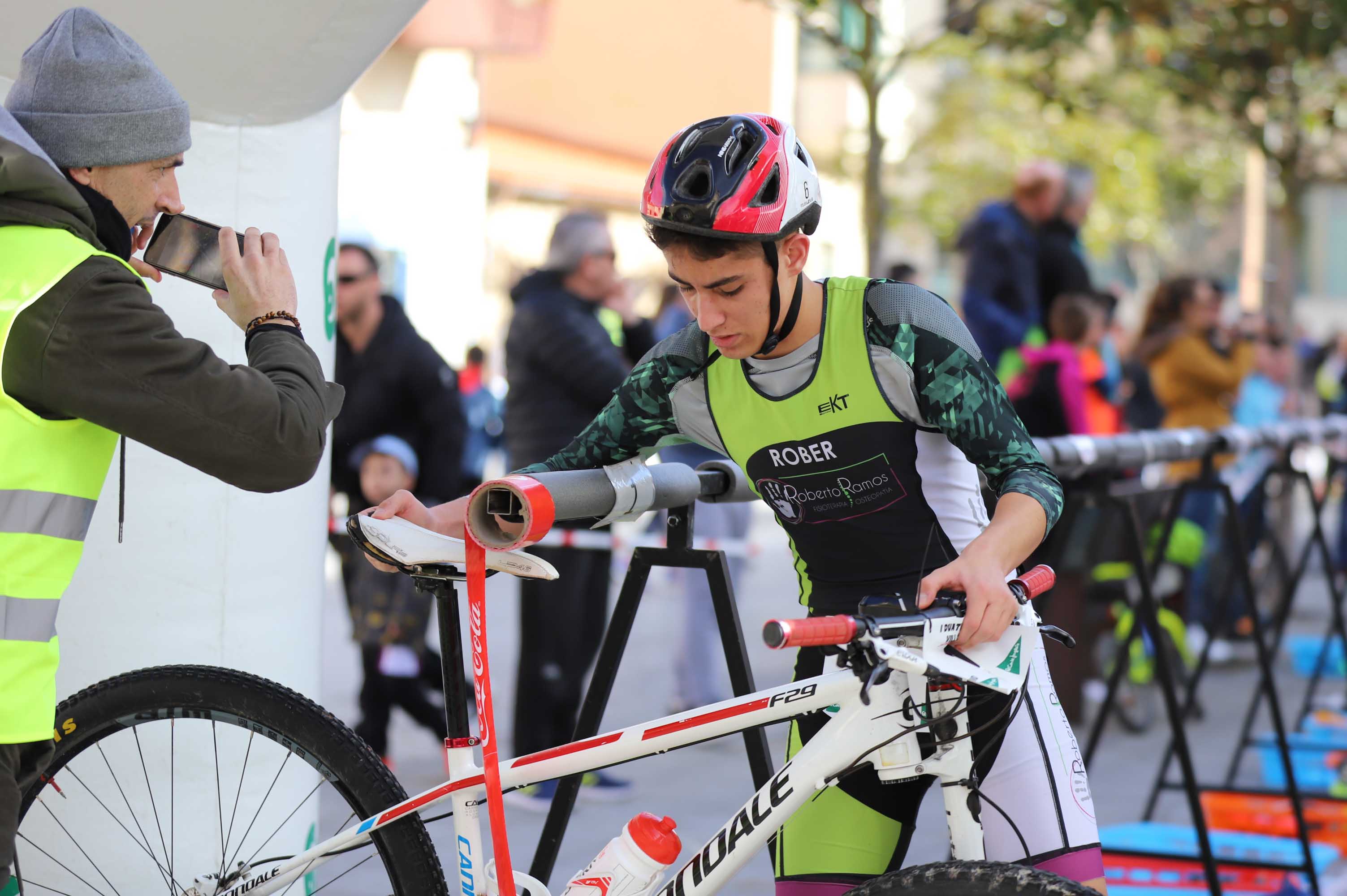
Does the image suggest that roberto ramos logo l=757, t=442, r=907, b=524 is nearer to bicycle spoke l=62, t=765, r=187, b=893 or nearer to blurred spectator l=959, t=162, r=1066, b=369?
bicycle spoke l=62, t=765, r=187, b=893

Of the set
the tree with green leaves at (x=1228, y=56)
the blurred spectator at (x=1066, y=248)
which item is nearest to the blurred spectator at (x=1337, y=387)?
the tree with green leaves at (x=1228, y=56)

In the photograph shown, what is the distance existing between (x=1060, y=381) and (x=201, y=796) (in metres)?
4.71

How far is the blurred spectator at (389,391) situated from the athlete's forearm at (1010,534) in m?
3.82

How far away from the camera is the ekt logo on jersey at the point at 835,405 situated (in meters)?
2.43

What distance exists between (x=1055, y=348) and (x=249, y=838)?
4666mm

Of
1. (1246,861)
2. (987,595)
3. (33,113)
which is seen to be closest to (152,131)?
(33,113)

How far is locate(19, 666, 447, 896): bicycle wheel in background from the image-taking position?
2.54 m

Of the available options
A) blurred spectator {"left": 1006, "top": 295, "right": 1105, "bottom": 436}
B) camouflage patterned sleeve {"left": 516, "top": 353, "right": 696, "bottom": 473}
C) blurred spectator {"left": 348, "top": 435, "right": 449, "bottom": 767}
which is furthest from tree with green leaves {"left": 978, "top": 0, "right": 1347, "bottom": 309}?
camouflage patterned sleeve {"left": 516, "top": 353, "right": 696, "bottom": 473}

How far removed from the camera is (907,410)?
2.42m

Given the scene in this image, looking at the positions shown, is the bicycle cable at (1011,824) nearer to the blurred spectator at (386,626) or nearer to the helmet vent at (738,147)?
the helmet vent at (738,147)

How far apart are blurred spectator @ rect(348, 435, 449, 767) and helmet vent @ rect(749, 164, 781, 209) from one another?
3455mm

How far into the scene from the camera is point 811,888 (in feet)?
8.44

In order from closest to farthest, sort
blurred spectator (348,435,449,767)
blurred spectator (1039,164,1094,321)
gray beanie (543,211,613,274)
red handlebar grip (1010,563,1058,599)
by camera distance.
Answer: red handlebar grip (1010,563,1058,599)
blurred spectator (348,435,449,767)
gray beanie (543,211,613,274)
blurred spectator (1039,164,1094,321)

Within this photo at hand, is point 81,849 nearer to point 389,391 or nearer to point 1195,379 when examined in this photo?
point 389,391
